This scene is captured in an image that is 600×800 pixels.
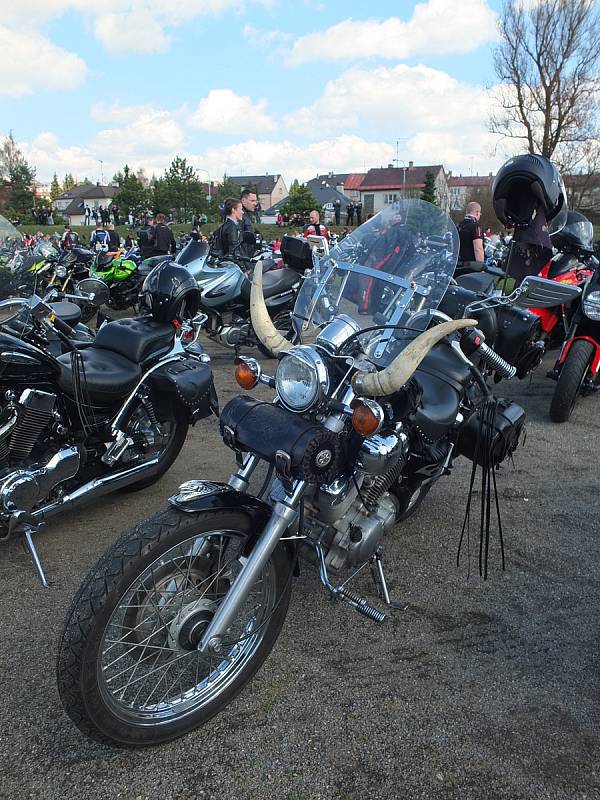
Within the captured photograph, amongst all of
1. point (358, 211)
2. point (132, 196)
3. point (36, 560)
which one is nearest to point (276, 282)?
point (36, 560)

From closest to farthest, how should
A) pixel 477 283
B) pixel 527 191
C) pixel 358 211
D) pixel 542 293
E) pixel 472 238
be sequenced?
pixel 542 293 < pixel 477 283 < pixel 527 191 < pixel 472 238 < pixel 358 211

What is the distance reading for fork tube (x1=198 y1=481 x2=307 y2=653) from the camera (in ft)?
6.54

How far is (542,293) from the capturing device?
7.91 ft

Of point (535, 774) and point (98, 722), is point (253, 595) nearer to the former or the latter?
point (98, 722)

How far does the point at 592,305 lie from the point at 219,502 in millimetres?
4145

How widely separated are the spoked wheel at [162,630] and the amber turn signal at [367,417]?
0.50 meters

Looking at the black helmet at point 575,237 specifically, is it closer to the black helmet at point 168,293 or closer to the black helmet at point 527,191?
the black helmet at point 527,191

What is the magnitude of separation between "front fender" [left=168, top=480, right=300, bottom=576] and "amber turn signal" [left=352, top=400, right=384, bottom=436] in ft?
1.49

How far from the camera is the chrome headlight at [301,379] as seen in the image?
203cm

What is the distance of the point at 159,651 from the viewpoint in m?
2.15

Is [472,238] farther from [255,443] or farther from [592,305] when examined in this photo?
[255,443]

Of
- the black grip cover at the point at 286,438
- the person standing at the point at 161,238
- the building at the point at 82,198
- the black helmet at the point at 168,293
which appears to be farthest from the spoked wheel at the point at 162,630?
the building at the point at 82,198

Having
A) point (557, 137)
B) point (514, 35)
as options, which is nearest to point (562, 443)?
point (557, 137)

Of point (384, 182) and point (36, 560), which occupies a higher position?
point (384, 182)
